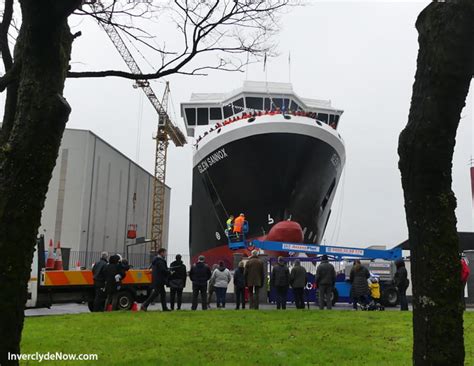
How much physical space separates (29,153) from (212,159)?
1935 cm

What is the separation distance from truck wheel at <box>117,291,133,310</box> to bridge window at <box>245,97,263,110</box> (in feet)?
47.1

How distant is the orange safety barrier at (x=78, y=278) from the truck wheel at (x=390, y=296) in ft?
24.6

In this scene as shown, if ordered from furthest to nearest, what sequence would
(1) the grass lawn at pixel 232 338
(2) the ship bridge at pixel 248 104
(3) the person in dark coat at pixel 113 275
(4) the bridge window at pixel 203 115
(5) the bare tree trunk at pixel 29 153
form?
1. (4) the bridge window at pixel 203 115
2. (2) the ship bridge at pixel 248 104
3. (3) the person in dark coat at pixel 113 275
4. (1) the grass lawn at pixel 232 338
5. (5) the bare tree trunk at pixel 29 153

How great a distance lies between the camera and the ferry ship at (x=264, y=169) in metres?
21.2

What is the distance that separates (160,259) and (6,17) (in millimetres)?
6293

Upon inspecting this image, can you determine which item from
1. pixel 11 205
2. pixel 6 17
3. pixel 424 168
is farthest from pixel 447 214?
pixel 6 17

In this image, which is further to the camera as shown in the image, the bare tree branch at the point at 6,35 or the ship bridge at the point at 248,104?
the ship bridge at the point at 248,104

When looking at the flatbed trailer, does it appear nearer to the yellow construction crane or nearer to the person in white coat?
the person in white coat

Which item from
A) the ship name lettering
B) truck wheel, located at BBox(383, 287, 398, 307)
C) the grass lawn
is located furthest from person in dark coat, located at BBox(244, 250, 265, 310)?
the ship name lettering

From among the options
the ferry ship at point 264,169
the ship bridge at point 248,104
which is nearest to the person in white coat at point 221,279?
the ferry ship at point 264,169

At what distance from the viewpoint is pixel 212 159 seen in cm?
2303

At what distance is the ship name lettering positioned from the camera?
73.4 feet

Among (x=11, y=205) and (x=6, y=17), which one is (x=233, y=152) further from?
(x=11, y=205)

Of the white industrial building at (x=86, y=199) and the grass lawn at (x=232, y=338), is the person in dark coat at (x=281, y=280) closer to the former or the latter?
the grass lawn at (x=232, y=338)
